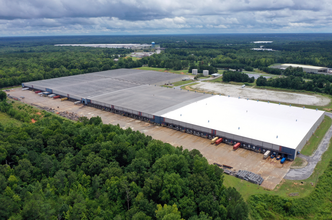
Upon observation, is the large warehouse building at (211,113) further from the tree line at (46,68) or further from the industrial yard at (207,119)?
the tree line at (46,68)

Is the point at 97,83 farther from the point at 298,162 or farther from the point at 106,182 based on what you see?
the point at 298,162

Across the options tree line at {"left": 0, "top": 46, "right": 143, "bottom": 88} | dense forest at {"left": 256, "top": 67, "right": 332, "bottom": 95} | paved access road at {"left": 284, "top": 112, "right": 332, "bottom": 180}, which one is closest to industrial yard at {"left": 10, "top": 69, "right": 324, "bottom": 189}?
paved access road at {"left": 284, "top": 112, "right": 332, "bottom": 180}

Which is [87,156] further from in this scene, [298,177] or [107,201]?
[298,177]

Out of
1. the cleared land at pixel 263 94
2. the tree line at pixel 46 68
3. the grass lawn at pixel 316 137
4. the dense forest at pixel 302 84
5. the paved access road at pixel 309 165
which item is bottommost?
the paved access road at pixel 309 165

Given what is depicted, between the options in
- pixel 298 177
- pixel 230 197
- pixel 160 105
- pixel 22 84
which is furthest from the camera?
pixel 22 84

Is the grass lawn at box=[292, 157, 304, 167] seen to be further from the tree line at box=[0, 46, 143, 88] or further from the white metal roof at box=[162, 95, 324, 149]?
the tree line at box=[0, 46, 143, 88]

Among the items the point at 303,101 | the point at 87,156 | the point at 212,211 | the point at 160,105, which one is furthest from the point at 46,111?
the point at 303,101

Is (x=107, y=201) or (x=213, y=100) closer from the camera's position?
(x=107, y=201)

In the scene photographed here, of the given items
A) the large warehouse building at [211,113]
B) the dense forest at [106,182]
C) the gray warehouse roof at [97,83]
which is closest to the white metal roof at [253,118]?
the large warehouse building at [211,113]
